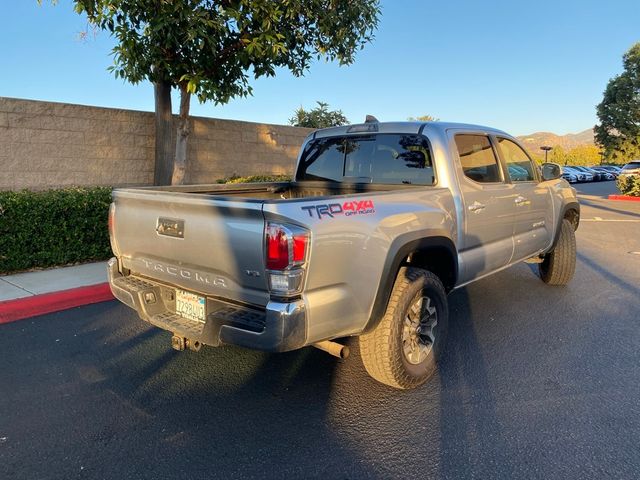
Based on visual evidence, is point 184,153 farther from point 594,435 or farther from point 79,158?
point 594,435

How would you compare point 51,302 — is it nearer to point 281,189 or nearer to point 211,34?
point 281,189

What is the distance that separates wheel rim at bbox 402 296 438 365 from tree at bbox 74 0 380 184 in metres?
5.03

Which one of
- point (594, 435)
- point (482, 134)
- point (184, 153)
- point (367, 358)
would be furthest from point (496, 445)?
point (184, 153)

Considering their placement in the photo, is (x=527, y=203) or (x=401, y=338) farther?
(x=527, y=203)

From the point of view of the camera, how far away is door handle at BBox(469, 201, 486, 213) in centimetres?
410

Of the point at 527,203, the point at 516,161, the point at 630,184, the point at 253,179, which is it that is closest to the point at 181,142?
the point at 253,179

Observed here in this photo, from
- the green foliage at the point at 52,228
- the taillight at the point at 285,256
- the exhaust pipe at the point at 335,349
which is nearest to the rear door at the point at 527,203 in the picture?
the exhaust pipe at the point at 335,349

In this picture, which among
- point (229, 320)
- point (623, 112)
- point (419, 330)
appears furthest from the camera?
point (623, 112)

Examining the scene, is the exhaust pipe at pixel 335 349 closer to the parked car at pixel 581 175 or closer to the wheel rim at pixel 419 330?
the wheel rim at pixel 419 330

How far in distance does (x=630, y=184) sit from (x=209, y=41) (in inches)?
791

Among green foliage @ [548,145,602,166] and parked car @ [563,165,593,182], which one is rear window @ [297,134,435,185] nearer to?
parked car @ [563,165,593,182]

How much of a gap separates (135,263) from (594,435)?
3299mm

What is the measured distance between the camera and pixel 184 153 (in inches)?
349

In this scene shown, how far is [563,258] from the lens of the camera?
20.2 feet
